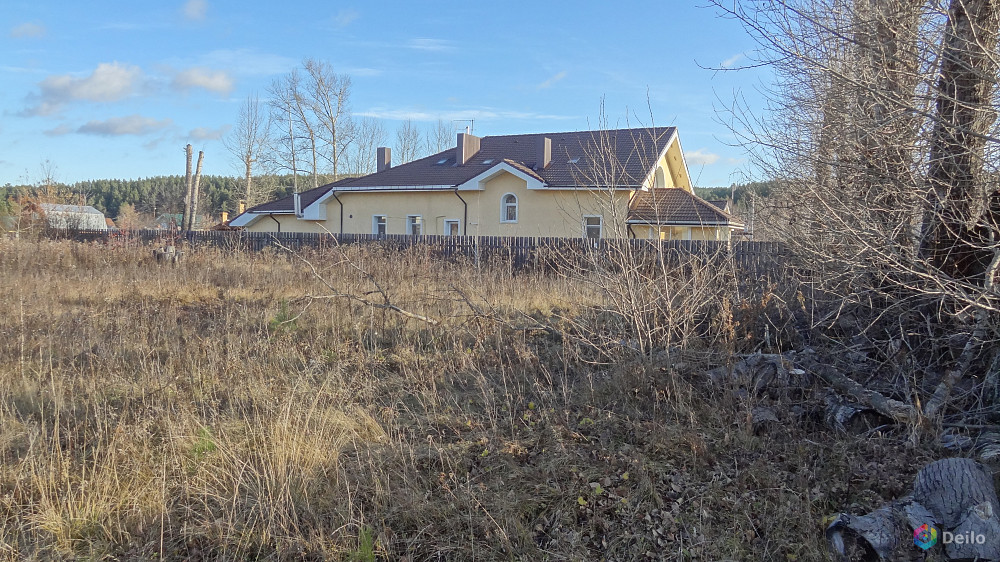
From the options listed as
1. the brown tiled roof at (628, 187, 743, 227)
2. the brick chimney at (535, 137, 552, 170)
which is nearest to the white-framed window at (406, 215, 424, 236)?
the brick chimney at (535, 137, 552, 170)

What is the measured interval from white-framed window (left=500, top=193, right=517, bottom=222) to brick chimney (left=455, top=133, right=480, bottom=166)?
3.51m

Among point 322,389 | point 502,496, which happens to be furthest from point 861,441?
point 322,389

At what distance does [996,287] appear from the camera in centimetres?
346

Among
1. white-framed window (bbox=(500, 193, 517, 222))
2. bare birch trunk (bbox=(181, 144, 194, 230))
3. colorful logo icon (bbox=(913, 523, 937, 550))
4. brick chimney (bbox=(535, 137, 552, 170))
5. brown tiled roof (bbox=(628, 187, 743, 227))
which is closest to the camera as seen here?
colorful logo icon (bbox=(913, 523, 937, 550))

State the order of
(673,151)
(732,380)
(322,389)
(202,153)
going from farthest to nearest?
(202,153)
(673,151)
(322,389)
(732,380)

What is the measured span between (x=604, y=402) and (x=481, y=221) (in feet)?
58.6

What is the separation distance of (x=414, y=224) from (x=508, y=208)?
4437 mm

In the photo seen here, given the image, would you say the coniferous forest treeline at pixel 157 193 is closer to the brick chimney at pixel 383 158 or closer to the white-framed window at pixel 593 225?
the brick chimney at pixel 383 158

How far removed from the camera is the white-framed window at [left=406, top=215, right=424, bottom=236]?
2306cm

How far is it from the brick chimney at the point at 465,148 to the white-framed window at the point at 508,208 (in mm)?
3508

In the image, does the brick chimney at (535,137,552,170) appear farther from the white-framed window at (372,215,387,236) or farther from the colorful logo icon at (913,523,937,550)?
the colorful logo icon at (913,523,937,550)

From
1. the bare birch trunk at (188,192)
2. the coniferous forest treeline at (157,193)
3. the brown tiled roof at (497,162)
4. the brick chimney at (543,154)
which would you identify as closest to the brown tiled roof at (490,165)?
the brown tiled roof at (497,162)

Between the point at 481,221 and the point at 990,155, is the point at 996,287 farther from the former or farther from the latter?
the point at 481,221

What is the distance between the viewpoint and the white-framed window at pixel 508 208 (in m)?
21.3
